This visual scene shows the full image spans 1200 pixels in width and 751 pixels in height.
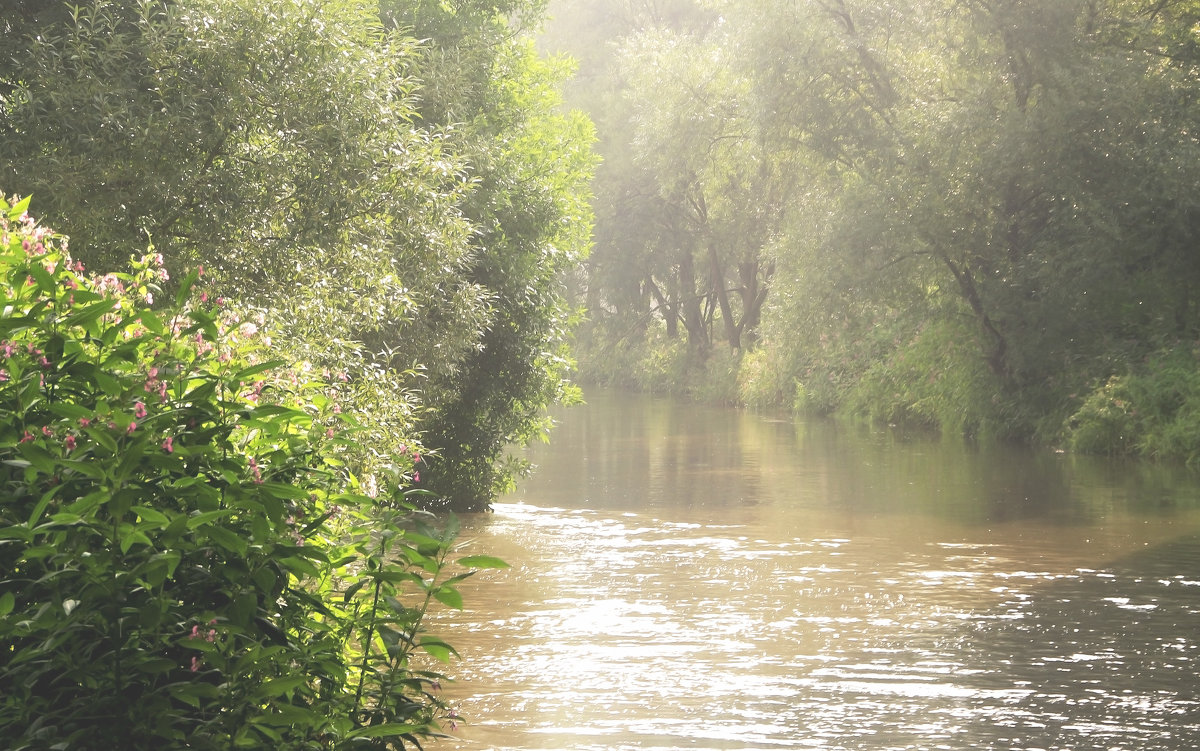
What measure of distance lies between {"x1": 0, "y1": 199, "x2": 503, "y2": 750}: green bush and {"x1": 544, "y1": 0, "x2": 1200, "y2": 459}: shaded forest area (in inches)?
758

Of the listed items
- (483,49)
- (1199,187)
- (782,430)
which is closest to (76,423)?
(483,49)

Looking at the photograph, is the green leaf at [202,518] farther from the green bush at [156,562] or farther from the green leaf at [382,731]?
the green leaf at [382,731]

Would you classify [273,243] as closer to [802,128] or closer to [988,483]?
[988,483]

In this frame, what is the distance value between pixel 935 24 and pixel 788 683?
65.8 ft

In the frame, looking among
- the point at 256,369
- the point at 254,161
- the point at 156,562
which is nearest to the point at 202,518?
the point at 156,562

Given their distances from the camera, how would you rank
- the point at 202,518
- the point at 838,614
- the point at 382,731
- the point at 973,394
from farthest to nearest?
the point at 973,394 < the point at 838,614 < the point at 382,731 < the point at 202,518

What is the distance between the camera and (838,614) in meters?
10.4

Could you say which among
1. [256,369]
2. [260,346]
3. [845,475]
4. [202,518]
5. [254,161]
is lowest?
[845,475]

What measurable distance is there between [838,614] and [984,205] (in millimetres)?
15382

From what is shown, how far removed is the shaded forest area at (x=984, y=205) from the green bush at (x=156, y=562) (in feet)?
63.2

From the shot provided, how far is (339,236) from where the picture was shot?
440 inches

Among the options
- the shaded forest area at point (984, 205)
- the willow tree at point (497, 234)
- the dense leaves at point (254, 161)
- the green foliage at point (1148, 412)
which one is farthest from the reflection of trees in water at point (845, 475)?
the dense leaves at point (254, 161)

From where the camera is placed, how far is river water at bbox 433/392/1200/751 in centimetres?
736

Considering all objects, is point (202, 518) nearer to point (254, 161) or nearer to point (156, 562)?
point (156, 562)
